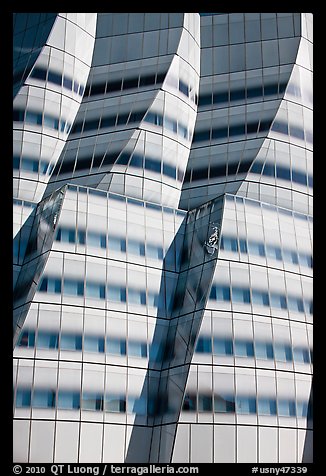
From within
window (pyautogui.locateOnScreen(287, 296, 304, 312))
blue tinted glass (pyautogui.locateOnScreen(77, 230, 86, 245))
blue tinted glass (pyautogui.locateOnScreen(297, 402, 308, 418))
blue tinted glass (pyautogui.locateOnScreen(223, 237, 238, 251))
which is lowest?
blue tinted glass (pyautogui.locateOnScreen(297, 402, 308, 418))

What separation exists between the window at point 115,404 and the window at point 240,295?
10369mm

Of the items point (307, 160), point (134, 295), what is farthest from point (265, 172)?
point (134, 295)

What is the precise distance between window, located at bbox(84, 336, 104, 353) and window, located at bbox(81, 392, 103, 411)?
3.00 meters

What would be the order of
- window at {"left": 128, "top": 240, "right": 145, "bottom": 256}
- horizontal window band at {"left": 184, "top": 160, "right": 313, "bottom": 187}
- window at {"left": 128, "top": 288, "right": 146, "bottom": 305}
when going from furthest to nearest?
horizontal window band at {"left": 184, "top": 160, "right": 313, "bottom": 187}
window at {"left": 128, "top": 240, "right": 145, "bottom": 256}
window at {"left": 128, "top": 288, "right": 146, "bottom": 305}

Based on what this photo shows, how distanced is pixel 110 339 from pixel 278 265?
1350 centimetres

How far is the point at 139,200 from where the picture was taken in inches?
2336

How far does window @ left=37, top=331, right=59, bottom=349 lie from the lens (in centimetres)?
5122

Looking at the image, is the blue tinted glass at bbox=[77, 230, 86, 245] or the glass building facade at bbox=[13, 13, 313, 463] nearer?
the glass building facade at bbox=[13, 13, 313, 463]

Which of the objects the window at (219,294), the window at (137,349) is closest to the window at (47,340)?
the window at (137,349)

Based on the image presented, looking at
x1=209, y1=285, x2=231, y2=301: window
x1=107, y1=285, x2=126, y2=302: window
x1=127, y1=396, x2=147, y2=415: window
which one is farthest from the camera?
x1=107, y1=285, x2=126, y2=302: window

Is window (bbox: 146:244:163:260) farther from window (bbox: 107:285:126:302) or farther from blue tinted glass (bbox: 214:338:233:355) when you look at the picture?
blue tinted glass (bbox: 214:338:233:355)

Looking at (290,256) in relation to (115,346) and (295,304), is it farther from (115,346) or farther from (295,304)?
(115,346)

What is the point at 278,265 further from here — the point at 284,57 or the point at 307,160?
the point at 284,57

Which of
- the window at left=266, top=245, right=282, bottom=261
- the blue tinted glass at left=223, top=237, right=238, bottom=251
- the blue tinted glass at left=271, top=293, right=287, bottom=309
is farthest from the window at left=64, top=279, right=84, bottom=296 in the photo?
the window at left=266, top=245, right=282, bottom=261
